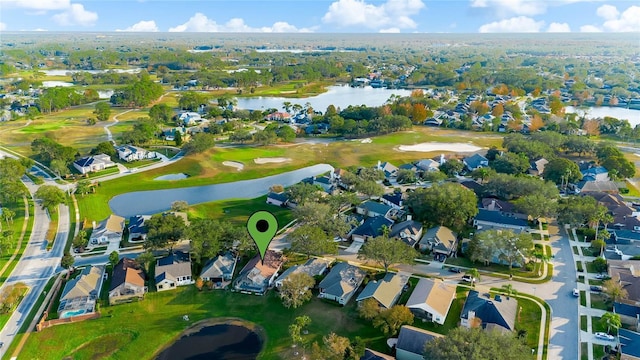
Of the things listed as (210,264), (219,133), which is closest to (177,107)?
(219,133)

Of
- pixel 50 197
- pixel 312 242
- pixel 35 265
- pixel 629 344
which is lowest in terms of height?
pixel 35 265

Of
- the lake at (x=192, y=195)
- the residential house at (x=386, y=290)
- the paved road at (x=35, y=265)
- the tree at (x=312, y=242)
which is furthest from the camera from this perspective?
the lake at (x=192, y=195)

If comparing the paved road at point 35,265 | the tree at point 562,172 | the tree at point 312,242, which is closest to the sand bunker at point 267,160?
the paved road at point 35,265

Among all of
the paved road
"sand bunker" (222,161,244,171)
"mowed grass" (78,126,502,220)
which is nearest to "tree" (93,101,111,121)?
"mowed grass" (78,126,502,220)

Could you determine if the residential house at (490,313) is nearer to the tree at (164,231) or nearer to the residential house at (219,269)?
the residential house at (219,269)

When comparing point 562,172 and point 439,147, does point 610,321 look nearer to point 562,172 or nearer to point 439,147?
point 562,172

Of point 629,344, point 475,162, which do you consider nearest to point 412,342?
point 629,344
